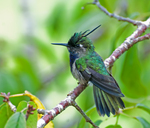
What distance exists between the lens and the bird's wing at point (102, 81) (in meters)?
2.44

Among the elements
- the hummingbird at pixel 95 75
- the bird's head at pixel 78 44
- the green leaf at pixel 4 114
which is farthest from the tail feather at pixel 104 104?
the green leaf at pixel 4 114

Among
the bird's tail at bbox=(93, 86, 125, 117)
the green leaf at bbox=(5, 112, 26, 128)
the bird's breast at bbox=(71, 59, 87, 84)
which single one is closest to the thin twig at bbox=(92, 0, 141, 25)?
the bird's breast at bbox=(71, 59, 87, 84)

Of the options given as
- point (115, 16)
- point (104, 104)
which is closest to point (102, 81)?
point (104, 104)

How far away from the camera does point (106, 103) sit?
255 centimetres

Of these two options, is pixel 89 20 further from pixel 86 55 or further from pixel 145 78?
pixel 145 78

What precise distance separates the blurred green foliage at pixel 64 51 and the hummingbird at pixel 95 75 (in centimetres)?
24

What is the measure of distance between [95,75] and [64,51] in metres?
1.79

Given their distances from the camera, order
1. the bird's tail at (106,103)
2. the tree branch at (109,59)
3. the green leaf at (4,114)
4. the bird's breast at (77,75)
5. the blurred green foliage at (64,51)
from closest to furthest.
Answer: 1. the green leaf at (4,114)
2. the tree branch at (109,59)
3. the bird's tail at (106,103)
4. the bird's breast at (77,75)
5. the blurred green foliage at (64,51)

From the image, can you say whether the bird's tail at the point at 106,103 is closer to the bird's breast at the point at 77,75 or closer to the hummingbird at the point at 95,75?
the hummingbird at the point at 95,75

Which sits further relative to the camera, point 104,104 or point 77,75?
point 77,75

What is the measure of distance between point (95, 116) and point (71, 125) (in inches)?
57.4

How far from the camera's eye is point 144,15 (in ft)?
10.8

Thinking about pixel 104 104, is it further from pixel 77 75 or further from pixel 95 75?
pixel 77 75

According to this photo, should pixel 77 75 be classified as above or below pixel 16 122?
above
